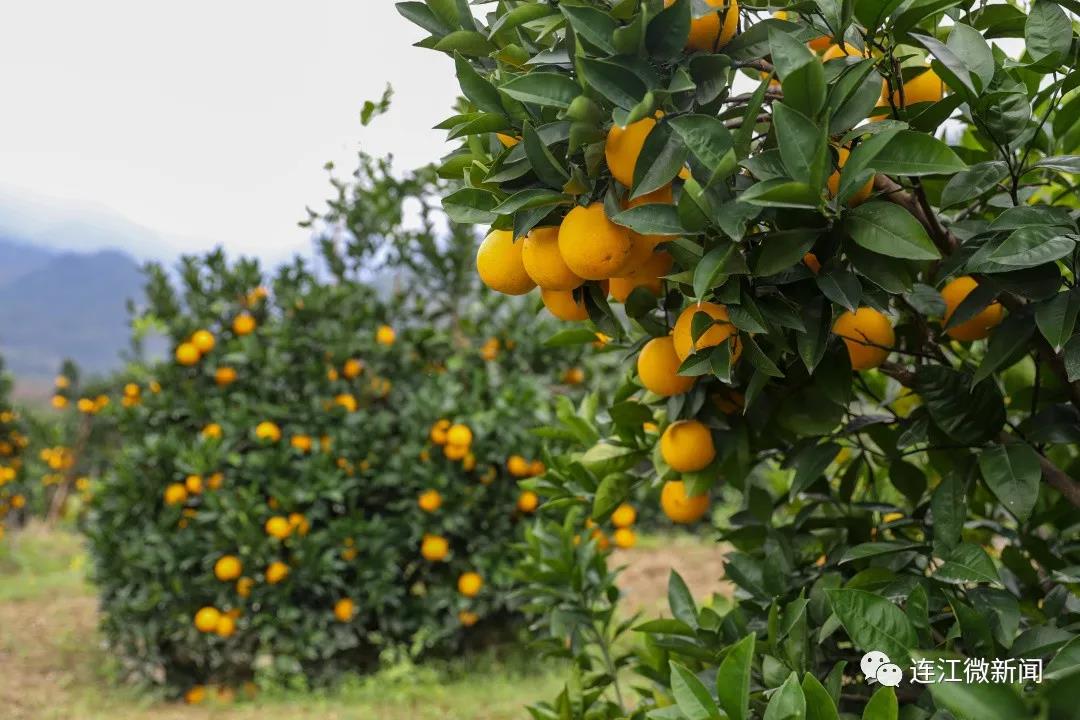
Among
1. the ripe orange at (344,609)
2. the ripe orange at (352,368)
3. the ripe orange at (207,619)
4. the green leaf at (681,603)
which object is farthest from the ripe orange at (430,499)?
the green leaf at (681,603)

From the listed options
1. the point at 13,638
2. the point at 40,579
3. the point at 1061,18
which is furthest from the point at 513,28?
the point at 40,579

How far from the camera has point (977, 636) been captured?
848 mm

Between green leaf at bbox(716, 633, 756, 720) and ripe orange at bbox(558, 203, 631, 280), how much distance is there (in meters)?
0.37

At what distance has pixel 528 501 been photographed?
364 centimetres

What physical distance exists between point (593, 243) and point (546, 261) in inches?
3.3

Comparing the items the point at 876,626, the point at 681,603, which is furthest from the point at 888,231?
the point at 681,603

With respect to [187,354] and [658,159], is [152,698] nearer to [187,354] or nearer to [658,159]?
[187,354]

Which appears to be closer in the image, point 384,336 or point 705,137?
point 705,137

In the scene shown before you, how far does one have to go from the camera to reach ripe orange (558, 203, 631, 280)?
78cm

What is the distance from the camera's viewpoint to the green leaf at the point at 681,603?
1171 mm

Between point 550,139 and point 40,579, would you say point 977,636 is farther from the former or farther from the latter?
point 40,579

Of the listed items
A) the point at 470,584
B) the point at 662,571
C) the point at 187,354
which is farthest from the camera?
the point at 662,571

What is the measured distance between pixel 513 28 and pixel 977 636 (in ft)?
2.69

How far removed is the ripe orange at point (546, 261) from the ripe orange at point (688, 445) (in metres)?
0.31
